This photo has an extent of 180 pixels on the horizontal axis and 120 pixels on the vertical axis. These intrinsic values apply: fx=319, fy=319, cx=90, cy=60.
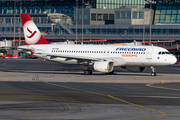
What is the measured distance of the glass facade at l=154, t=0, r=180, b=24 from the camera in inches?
5871

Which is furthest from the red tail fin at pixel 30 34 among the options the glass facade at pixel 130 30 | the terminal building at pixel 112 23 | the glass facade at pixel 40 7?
the glass facade at pixel 40 7

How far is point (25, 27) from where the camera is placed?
171 ft

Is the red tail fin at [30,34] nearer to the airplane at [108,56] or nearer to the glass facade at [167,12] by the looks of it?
the airplane at [108,56]

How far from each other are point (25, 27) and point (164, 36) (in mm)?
88462

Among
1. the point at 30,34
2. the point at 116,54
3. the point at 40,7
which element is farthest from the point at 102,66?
the point at 40,7

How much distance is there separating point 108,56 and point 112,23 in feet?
346

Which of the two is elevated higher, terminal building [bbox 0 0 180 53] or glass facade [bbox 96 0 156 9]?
glass facade [bbox 96 0 156 9]

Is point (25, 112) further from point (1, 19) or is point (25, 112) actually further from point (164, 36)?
point (1, 19)

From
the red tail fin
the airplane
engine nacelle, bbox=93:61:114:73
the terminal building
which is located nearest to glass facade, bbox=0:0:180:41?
the terminal building

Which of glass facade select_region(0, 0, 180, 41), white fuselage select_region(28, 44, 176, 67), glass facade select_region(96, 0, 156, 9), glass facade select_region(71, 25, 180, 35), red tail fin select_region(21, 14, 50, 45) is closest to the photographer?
white fuselage select_region(28, 44, 176, 67)

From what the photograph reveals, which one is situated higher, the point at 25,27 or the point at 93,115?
the point at 25,27

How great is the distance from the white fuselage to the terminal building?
272 feet

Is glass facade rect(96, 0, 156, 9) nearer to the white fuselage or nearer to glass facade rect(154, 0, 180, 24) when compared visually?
glass facade rect(154, 0, 180, 24)

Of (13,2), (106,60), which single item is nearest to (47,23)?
(13,2)
